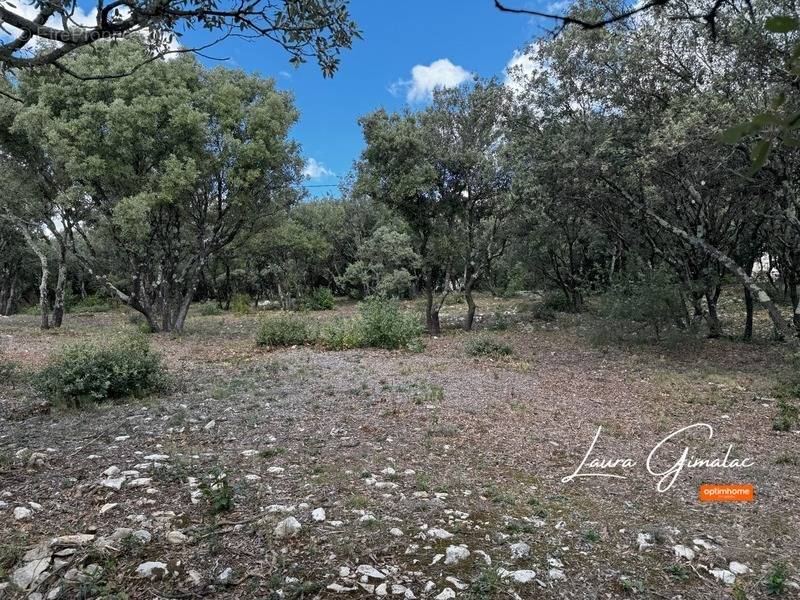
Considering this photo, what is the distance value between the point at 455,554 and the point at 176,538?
1.80 meters

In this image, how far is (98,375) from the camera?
23.8 feet

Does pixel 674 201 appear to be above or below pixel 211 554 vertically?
above

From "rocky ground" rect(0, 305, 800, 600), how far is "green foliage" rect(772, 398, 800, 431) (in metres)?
0.11

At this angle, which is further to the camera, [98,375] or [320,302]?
[320,302]

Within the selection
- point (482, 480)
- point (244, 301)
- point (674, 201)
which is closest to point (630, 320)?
point (674, 201)

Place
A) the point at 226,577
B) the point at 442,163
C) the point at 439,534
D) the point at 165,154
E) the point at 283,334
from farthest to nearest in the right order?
the point at 442,163 < the point at 165,154 < the point at 283,334 < the point at 439,534 < the point at 226,577

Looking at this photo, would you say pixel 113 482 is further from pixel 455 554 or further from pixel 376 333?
pixel 376 333

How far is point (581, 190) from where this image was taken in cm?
1262

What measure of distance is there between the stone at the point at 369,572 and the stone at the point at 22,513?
2.39 metres

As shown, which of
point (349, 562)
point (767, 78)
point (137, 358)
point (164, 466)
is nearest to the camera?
point (349, 562)

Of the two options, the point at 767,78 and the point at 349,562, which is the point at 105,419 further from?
the point at 767,78

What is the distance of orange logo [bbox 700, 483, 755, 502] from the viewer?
458cm

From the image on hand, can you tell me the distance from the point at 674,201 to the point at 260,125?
1185cm

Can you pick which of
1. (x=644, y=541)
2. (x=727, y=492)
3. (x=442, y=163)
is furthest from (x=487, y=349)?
(x=644, y=541)
